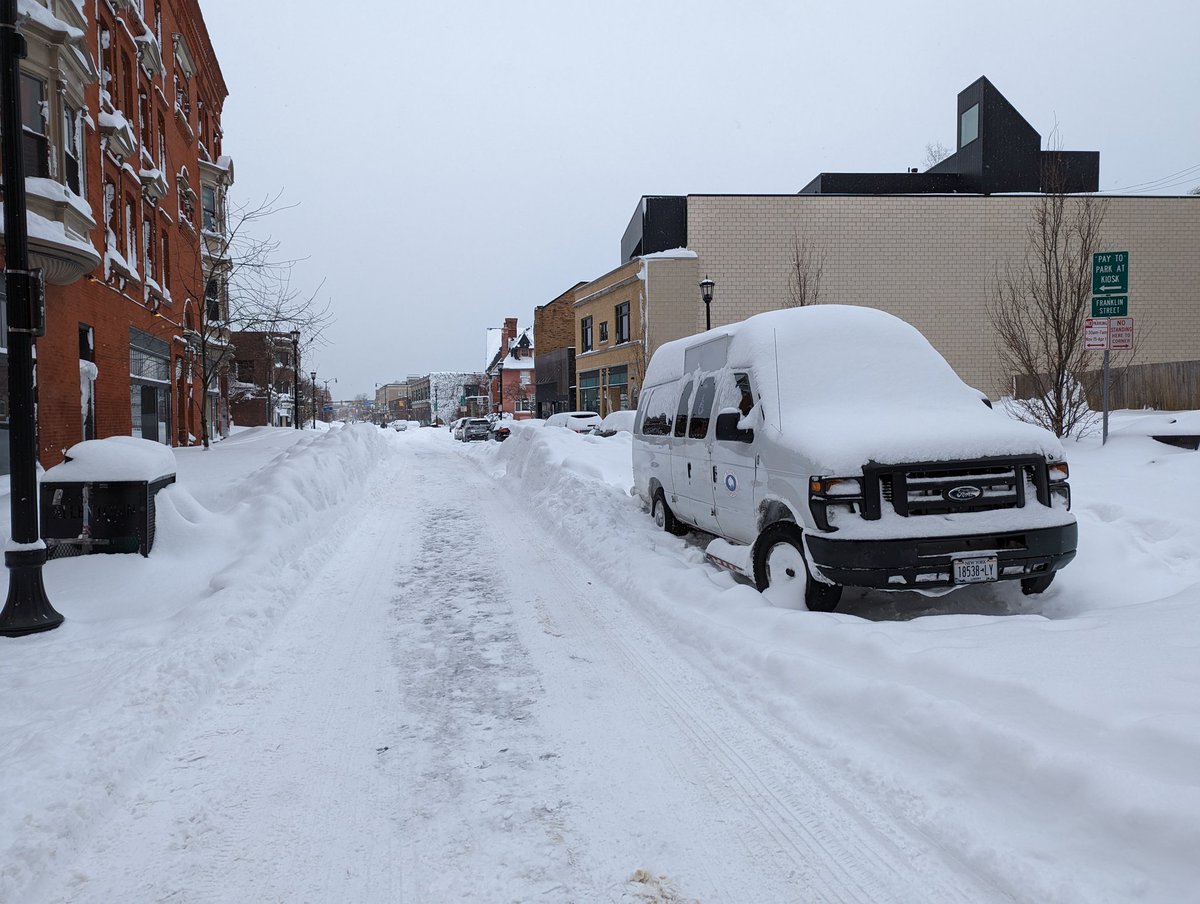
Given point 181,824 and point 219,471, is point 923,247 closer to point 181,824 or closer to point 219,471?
point 219,471

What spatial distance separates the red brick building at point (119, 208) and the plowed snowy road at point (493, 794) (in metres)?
5.58

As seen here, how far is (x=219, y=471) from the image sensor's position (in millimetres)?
14969

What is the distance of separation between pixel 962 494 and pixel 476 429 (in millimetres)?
42897

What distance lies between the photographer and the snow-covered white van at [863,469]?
5129mm

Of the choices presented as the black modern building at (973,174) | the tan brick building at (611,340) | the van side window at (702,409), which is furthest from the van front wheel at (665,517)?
the black modern building at (973,174)

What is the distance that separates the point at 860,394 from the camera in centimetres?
630

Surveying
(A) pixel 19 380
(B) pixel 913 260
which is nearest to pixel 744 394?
(A) pixel 19 380

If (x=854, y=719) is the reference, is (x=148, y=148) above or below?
above

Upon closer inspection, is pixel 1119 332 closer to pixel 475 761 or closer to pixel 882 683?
pixel 882 683

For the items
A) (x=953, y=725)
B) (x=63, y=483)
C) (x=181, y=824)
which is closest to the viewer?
(x=181, y=824)

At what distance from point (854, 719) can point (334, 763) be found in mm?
2571

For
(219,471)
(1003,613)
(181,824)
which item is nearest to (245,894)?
(181,824)

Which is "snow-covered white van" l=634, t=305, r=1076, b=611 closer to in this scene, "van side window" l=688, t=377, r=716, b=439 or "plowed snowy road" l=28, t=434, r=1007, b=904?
"van side window" l=688, t=377, r=716, b=439

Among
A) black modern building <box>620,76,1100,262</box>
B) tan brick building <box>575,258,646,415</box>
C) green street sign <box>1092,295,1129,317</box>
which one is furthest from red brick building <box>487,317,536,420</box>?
green street sign <box>1092,295,1129,317</box>
